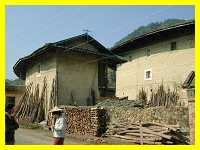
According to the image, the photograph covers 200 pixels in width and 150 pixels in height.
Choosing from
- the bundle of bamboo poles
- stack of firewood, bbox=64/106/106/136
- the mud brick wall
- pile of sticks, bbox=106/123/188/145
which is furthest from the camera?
the bundle of bamboo poles

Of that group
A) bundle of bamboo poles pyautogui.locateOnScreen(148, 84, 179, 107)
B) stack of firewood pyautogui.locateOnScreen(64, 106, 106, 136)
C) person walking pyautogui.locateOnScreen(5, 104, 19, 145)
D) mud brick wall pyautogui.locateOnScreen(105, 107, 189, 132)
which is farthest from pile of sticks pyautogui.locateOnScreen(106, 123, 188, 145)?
bundle of bamboo poles pyautogui.locateOnScreen(148, 84, 179, 107)

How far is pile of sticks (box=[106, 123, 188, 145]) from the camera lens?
16203mm

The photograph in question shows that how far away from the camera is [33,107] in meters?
25.7

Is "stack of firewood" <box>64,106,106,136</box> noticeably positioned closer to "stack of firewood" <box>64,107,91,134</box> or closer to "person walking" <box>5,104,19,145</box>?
"stack of firewood" <box>64,107,91,134</box>

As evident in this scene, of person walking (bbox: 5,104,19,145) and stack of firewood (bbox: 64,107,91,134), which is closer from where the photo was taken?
person walking (bbox: 5,104,19,145)

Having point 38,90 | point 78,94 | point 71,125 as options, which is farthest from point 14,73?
point 71,125

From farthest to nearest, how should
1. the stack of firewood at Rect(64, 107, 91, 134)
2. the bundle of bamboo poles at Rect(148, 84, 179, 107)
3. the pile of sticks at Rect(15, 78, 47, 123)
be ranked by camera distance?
the bundle of bamboo poles at Rect(148, 84, 179, 107)
the pile of sticks at Rect(15, 78, 47, 123)
the stack of firewood at Rect(64, 107, 91, 134)

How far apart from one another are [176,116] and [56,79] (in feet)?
28.3

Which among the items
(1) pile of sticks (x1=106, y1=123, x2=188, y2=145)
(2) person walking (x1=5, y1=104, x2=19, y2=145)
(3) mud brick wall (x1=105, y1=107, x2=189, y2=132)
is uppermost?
(2) person walking (x1=5, y1=104, x2=19, y2=145)

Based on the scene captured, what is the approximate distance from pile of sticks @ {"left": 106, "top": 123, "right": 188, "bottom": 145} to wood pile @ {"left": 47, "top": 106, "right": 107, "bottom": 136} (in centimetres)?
87

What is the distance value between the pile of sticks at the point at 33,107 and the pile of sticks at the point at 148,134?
7846 millimetres

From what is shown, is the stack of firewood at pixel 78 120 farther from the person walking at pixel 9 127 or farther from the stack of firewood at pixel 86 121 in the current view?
the person walking at pixel 9 127

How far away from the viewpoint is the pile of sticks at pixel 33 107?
24.8 meters

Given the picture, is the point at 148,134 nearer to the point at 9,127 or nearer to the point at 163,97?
the point at 9,127
